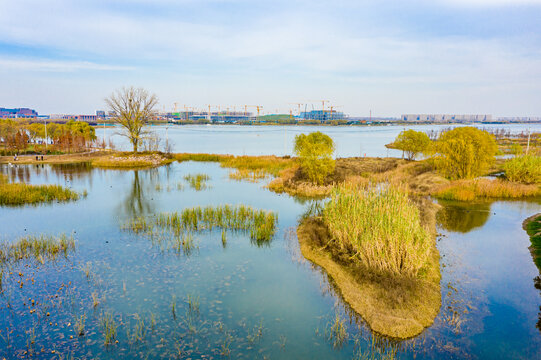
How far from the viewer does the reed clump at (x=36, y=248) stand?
1424cm

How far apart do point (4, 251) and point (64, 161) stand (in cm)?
3459

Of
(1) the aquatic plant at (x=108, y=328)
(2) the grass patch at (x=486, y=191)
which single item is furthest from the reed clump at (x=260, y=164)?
(1) the aquatic plant at (x=108, y=328)

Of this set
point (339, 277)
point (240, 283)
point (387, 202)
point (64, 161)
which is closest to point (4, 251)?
point (240, 283)

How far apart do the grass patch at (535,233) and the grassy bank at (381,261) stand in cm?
407

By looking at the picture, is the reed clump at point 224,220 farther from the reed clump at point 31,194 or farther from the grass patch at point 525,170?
the grass patch at point 525,170

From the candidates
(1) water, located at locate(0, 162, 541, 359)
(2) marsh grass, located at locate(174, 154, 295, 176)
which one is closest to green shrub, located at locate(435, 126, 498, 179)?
(1) water, located at locate(0, 162, 541, 359)

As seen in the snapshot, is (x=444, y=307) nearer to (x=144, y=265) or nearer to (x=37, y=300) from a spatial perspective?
(x=144, y=265)

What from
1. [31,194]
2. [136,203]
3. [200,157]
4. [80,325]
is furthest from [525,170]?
[200,157]

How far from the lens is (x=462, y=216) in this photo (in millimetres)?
21203

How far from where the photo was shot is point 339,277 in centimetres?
1277

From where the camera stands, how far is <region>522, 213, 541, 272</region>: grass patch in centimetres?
1492

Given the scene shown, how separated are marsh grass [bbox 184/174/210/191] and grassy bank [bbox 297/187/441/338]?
14.8 metres

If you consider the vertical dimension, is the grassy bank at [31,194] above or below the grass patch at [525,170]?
below

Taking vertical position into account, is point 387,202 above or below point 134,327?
above
